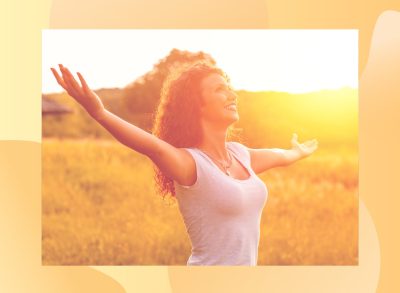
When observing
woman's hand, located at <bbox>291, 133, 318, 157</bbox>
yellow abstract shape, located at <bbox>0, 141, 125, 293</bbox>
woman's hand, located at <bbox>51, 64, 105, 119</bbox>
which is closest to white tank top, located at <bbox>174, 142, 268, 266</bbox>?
woman's hand, located at <bbox>291, 133, 318, 157</bbox>

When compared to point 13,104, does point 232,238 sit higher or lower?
lower

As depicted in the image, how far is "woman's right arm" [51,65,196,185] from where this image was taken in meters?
4.30

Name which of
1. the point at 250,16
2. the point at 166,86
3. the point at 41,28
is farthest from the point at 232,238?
the point at 41,28

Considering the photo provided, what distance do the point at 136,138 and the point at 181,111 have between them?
14.1 inches

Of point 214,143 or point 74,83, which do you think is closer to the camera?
point 74,83

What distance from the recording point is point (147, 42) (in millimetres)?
4738

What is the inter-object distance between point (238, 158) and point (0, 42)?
1465 mm

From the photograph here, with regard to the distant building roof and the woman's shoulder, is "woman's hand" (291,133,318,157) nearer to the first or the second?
the woman's shoulder

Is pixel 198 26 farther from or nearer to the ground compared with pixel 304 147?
farther from the ground

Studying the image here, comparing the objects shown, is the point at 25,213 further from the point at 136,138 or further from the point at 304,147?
the point at 304,147

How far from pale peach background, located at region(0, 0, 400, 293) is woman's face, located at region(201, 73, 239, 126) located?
1.04 ft

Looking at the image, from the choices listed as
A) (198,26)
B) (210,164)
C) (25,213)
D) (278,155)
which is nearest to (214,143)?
(210,164)

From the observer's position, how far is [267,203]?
4.70 metres

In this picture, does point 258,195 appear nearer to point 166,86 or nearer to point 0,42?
point 166,86
